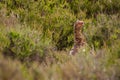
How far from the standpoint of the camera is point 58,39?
8.50 metres

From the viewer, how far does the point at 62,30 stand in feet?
29.5

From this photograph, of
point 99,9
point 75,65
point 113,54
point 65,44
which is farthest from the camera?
point 99,9

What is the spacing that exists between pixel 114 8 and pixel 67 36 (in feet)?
7.23

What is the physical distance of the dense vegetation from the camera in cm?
375

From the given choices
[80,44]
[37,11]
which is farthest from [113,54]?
[37,11]

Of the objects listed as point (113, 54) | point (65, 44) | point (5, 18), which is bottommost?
point (65, 44)

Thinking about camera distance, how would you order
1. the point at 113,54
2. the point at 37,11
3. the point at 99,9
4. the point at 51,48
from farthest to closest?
the point at 99,9 → the point at 37,11 → the point at 51,48 → the point at 113,54

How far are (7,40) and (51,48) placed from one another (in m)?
0.91

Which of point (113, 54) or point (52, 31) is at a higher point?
point (113, 54)

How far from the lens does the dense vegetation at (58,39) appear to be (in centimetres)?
375

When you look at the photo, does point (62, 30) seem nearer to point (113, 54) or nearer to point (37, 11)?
point (37, 11)

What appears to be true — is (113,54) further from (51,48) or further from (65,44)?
(65,44)

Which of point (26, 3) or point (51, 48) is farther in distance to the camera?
point (26, 3)

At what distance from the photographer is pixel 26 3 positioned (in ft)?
32.6
